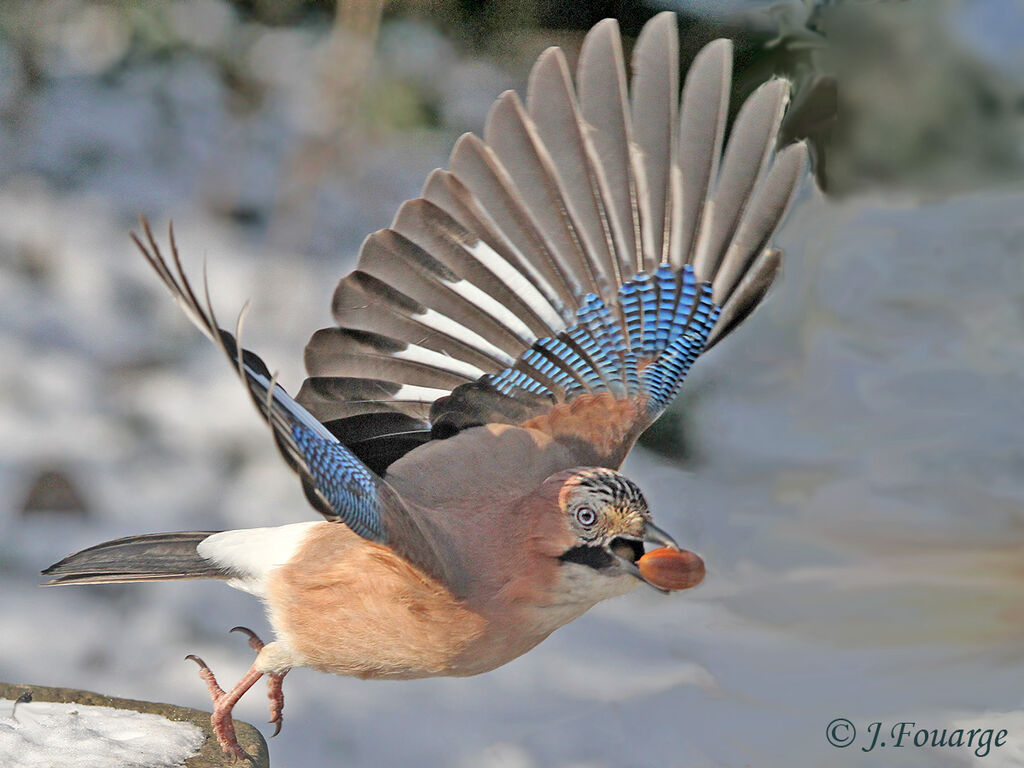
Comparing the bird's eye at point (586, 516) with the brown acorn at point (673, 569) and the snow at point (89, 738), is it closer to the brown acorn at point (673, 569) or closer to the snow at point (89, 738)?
the brown acorn at point (673, 569)

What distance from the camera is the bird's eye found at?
1.23m

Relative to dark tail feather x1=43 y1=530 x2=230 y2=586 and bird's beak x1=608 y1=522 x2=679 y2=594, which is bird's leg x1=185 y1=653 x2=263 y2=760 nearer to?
dark tail feather x1=43 y1=530 x2=230 y2=586

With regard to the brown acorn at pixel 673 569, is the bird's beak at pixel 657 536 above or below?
above

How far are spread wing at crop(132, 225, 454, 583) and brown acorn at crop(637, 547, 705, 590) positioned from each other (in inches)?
9.7

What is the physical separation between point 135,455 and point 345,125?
1139 millimetres

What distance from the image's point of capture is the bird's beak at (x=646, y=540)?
3.92ft

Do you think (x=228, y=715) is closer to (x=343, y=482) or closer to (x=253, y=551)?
(x=253, y=551)

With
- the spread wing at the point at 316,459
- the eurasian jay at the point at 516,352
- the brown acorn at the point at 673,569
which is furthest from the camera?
the eurasian jay at the point at 516,352

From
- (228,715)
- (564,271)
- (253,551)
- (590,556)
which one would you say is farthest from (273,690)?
(564,271)

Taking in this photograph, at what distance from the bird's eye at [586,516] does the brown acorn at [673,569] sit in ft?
0.28

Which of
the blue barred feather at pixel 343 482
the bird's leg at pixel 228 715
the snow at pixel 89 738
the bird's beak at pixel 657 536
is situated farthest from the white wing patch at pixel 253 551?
the bird's beak at pixel 657 536

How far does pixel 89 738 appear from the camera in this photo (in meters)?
1.36

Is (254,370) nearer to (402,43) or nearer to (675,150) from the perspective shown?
(675,150)

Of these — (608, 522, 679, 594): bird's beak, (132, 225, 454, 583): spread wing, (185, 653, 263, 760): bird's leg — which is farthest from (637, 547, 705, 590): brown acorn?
(185, 653, 263, 760): bird's leg
